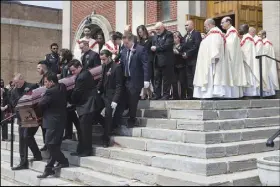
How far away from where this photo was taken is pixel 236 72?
8.55 metres

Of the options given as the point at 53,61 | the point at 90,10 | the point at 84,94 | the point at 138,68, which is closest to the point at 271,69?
the point at 138,68

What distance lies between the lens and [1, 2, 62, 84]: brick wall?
1118 inches

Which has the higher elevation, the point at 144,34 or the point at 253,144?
the point at 144,34

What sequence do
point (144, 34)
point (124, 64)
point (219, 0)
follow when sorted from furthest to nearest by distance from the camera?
1. point (219, 0)
2. point (144, 34)
3. point (124, 64)

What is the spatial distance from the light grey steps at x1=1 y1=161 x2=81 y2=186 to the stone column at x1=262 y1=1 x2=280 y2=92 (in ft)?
22.4

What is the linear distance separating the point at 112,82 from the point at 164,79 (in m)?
1.27

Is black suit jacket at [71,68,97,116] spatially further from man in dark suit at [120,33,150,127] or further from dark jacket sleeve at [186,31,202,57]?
dark jacket sleeve at [186,31,202,57]

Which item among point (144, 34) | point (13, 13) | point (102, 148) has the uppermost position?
point (13, 13)

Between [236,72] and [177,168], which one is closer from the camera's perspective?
[177,168]

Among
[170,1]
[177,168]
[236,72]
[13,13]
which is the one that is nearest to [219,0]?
[170,1]

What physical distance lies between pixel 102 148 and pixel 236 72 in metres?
3.21

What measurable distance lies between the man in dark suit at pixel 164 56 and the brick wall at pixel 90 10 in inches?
321

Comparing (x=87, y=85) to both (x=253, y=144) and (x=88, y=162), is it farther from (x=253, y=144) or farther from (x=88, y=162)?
(x=253, y=144)

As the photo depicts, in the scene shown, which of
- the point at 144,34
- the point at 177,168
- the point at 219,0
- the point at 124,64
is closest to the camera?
the point at 177,168
